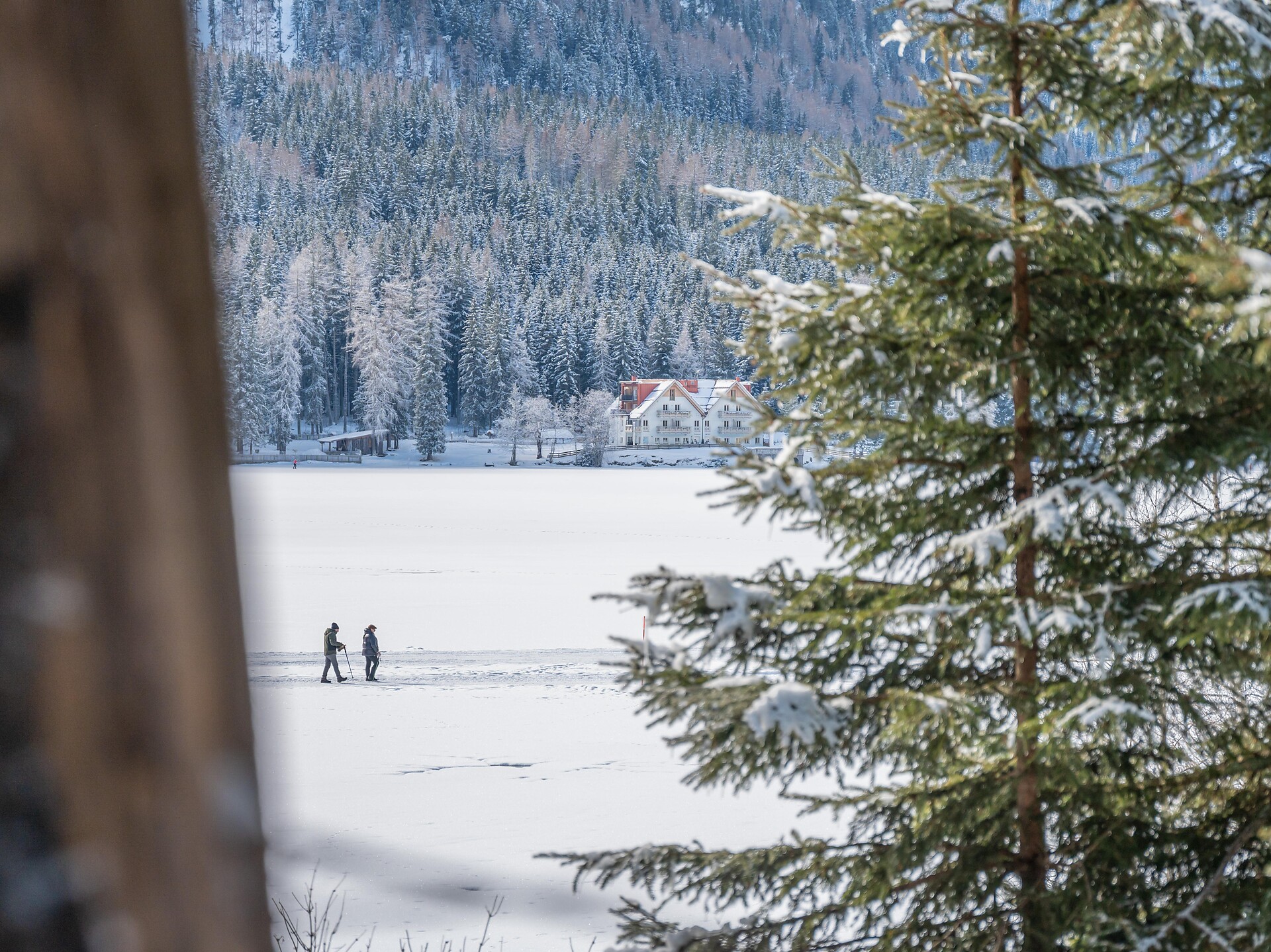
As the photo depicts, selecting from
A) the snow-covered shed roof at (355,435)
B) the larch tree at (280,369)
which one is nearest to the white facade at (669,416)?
the snow-covered shed roof at (355,435)

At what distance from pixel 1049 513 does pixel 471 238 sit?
12115 cm

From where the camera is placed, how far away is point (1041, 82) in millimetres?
3646

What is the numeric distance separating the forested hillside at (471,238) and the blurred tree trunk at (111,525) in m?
52.7

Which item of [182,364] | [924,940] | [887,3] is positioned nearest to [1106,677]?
[924,940]

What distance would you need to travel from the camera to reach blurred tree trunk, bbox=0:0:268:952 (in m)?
0.42

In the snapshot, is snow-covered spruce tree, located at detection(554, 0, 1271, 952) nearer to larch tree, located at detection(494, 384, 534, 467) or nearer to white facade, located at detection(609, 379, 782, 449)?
white facade, located at detection(609, 379, 782, 449)

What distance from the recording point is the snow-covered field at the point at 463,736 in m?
8.45

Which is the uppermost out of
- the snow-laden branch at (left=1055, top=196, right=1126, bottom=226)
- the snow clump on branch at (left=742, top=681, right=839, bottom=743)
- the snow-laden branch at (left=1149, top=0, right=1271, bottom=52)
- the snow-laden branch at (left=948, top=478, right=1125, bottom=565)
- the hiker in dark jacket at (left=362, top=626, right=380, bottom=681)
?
the snow-laden branch at (left=1149, top=0, right=1271, bottom=52)

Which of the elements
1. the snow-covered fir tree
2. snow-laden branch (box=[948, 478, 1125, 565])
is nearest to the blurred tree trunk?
snow-laden branch (box=[948, 478, 1125, 565])

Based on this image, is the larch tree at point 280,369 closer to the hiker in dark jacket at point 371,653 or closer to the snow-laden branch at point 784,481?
the hiker in dark jacket at point 371,653

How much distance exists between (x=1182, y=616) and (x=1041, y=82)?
1911 mm

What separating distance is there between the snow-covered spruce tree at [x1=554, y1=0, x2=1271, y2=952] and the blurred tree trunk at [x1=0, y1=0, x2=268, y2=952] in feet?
8.71

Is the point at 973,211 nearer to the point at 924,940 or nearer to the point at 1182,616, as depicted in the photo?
the point at 1182,616

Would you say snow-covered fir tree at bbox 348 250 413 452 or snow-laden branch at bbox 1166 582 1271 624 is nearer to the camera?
snow-laden branch at bbox 1166 582 1271 624
